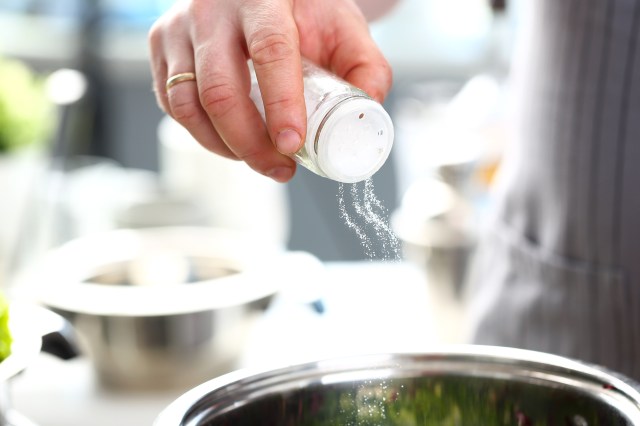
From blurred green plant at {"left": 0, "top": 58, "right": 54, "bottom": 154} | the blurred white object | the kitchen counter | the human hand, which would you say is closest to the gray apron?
the kitchen counter

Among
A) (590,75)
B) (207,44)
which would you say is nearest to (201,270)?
(590,75)

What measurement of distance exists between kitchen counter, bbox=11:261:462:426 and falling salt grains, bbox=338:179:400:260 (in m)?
0.41

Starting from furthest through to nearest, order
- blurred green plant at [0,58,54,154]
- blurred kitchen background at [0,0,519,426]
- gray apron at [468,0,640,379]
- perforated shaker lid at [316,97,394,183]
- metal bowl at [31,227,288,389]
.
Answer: blurred green plant at [0,58,54,154] < blurred kitchen background at [0,0,519,426] < metal bowl at [31,227,288,389] < gray apron at [468,0,640,379] < perforated shaker lid at [316,97,394,183]

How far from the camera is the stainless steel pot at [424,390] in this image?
0.60 meters

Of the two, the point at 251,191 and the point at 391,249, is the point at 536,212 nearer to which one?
the point at 391,249

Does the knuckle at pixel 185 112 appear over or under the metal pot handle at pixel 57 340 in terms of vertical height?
over

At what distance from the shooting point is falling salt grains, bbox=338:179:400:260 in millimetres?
617

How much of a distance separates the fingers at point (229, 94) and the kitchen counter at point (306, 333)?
0.40m

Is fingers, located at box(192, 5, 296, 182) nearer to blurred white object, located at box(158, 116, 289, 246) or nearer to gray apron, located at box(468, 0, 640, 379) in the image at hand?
gray apron, located at box(468, 0, 640, 379)

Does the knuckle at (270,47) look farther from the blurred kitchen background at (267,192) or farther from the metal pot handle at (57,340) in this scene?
the metal pot handle at (57,340)

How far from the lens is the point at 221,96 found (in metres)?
0.64

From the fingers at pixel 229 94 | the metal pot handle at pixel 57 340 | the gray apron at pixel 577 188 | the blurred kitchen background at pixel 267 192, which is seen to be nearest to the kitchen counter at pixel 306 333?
the blurred kitchen background at pixel 267 192

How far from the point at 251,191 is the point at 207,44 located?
0.89m

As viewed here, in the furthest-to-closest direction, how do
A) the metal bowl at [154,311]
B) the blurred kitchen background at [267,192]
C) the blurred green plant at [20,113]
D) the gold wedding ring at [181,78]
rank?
the blurred green plant at [20,113]
the blurred kitchen background at [267,192]
the metal bowl at [154,311]
the gold wedding ring at [181,78]
